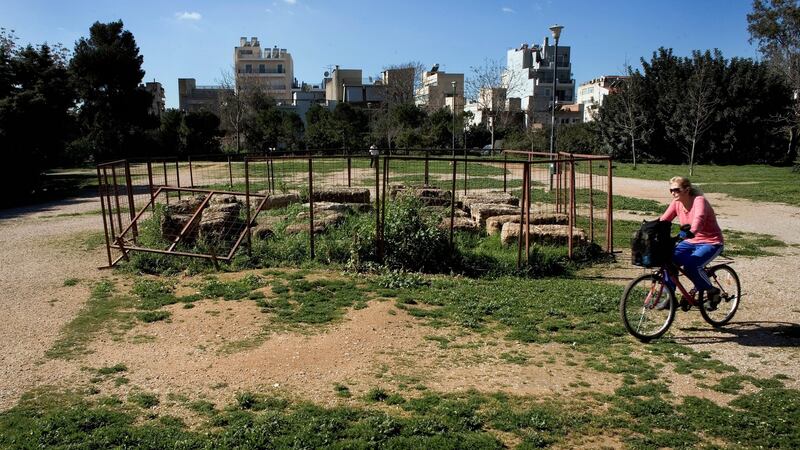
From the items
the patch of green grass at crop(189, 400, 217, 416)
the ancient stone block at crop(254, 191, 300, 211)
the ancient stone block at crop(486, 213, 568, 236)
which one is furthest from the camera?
the ancient stone block at crop(254, 191, 300, 211)

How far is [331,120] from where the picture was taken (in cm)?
4853

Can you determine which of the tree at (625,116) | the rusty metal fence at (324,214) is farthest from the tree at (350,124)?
the rusty metal fence at (324,214)

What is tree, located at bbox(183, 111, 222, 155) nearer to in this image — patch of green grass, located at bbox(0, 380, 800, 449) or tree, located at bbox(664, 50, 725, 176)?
Result: tree, located at bbox(664, 50, 725, 176)

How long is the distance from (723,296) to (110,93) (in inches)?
1797

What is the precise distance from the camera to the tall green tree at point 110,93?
42156 millimetres

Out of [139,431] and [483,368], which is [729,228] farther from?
[139,431]

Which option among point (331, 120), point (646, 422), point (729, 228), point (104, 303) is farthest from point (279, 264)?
point (331, 120)

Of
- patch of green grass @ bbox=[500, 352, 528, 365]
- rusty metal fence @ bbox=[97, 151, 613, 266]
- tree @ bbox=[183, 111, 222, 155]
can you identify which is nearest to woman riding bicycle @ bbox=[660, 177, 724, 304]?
patch of green grass @ bbox=[500, 352, 528, 365]

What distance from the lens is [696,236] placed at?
6402 mm

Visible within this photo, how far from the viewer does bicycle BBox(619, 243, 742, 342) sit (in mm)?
6348

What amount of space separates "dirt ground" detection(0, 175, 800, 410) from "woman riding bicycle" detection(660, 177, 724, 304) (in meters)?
0.64

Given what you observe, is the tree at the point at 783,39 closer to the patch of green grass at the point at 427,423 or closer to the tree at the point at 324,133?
the tree at the point at 324,133

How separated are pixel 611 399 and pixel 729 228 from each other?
10.4 m

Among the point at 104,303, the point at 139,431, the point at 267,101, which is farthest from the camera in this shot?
the point at 267,101
